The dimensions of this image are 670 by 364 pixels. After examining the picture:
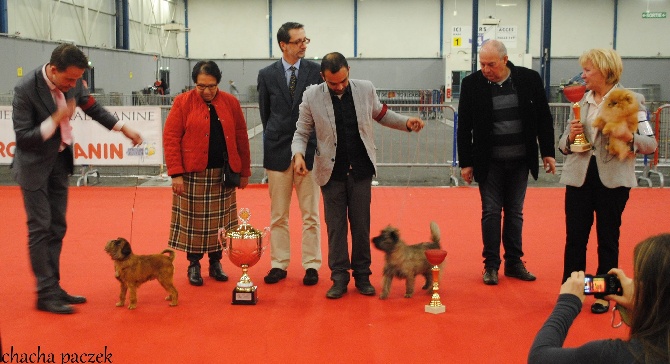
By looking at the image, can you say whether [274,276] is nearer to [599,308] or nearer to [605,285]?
[599,308]

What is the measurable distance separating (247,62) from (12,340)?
30.5m

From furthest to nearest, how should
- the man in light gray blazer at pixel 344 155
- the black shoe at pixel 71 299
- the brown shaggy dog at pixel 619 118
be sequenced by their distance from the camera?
1. the man in light gray blazer at pixel 344 155
2. the black shoe at pixel 71 299
3. the brown shaggy dog at pixel 619 118

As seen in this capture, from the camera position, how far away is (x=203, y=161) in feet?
15.2

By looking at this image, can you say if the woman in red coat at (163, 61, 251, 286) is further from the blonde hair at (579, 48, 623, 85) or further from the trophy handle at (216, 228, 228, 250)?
the blonde hair at (579, 48, 623, 85)

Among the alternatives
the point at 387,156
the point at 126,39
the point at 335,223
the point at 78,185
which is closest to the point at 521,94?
the point at 335,223

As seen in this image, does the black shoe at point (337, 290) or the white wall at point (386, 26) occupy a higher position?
the white wall at point (386, 26)

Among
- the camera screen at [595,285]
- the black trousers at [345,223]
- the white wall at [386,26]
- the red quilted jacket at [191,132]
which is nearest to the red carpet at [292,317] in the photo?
the black trousers at [345,223]

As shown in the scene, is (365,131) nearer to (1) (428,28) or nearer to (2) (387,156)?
(2) (387,156)

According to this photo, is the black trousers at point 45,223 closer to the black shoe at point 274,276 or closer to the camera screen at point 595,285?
the black shoe at point 274,276

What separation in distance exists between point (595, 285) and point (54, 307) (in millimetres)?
3107

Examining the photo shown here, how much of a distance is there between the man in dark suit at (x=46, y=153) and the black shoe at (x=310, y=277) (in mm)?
1403

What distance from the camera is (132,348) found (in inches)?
139

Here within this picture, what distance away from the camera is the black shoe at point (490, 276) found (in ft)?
15.4

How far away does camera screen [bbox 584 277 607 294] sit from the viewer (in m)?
1.89
